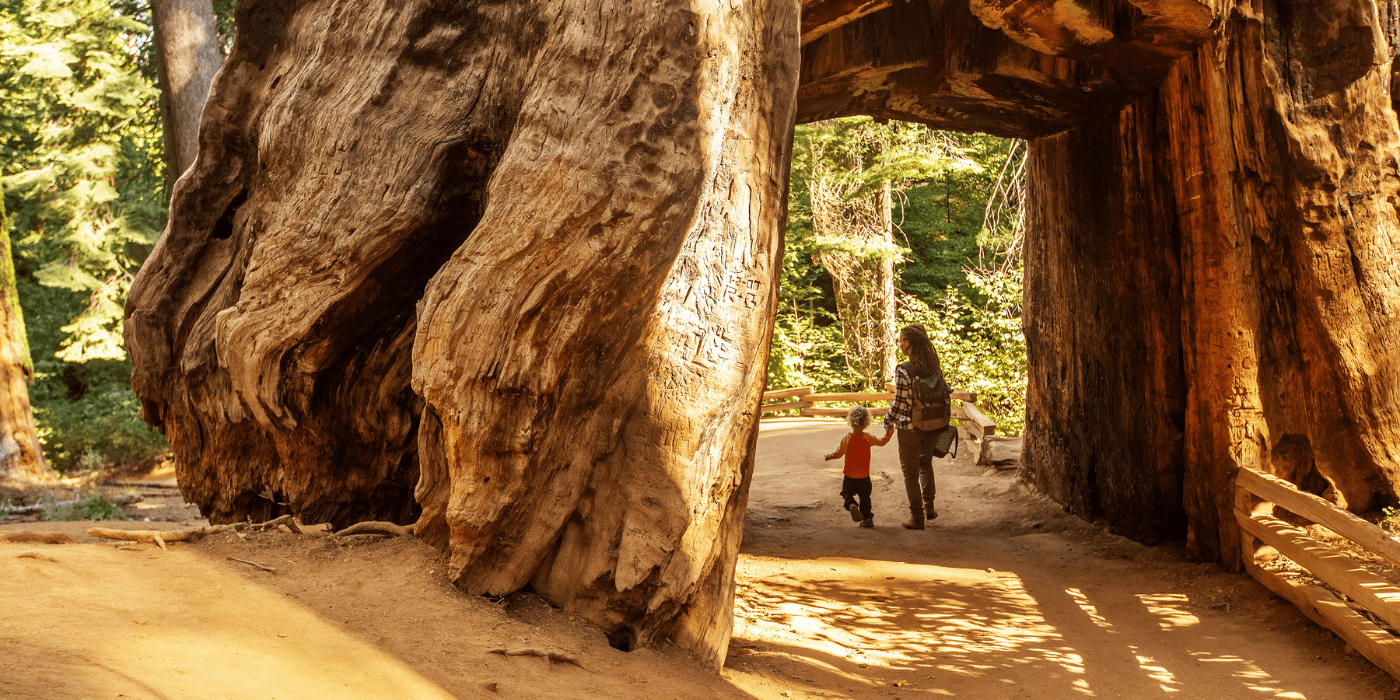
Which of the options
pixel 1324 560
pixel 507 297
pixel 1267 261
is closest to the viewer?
pixel 507 297

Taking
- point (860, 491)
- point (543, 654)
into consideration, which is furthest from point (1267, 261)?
point (543, 654)

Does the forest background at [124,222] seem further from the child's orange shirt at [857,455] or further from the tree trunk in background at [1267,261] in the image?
the tree trunk in background at [1267,261]

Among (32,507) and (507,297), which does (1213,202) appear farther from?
(32,507)

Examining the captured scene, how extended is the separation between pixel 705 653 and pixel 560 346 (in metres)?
1.72

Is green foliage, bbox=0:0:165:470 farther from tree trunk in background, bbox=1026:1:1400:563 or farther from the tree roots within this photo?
tree trunk in background, bbox=1026:1:1400:563

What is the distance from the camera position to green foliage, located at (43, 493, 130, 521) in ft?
31.8

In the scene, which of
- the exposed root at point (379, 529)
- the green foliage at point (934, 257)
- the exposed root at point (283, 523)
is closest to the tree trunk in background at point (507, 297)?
the exposed root at point (379, 529)

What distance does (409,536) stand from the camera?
14.8ft

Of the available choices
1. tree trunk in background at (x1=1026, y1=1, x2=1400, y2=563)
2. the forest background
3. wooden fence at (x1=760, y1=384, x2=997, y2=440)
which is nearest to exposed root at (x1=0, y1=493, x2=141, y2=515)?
the forest background

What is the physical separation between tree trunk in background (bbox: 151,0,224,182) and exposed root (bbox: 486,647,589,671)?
855 centimetres

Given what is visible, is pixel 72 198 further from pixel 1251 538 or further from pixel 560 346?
pixel 1251 538

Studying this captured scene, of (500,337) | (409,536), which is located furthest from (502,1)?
(409,536)

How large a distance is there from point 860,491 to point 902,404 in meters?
0.99

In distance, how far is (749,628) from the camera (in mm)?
5418
